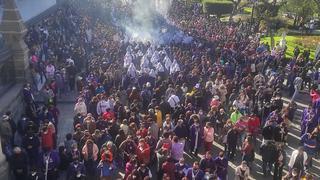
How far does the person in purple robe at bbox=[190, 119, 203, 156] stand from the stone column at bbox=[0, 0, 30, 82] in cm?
740

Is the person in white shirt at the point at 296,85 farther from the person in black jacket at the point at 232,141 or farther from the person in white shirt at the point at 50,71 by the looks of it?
the person in white shirt at the point at 50,71

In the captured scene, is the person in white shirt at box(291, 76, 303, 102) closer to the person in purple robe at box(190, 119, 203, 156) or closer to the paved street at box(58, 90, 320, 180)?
the paved street at box(58, 90, 320, 180)

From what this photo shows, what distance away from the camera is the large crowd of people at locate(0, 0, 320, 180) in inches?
436

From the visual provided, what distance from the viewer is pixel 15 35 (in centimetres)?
1666

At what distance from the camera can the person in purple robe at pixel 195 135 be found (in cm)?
1288

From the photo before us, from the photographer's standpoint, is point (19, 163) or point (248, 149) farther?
point (248, 149)

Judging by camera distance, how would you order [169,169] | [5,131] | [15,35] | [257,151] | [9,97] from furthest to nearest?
[15,35], [9,97], [257,151], [5,131], [169,169]

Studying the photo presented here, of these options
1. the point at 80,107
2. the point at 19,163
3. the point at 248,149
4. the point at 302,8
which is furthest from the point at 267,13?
the point at 19,163

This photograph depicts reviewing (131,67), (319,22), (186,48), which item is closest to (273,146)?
(131,67)

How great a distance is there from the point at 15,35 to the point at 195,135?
7990 millimetres

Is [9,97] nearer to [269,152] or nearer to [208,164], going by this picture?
[208,164]

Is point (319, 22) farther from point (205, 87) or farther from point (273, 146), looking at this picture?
point (273, 146)

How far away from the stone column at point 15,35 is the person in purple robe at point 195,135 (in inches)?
291

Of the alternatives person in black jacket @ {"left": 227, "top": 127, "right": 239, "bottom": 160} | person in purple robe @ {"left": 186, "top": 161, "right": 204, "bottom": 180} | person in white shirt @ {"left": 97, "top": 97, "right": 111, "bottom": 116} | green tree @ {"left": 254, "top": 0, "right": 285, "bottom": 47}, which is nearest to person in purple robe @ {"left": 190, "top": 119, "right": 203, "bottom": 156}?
person in black jacket @ {"left": 227, "top": 127, "right": 239, "bottom": 160}
